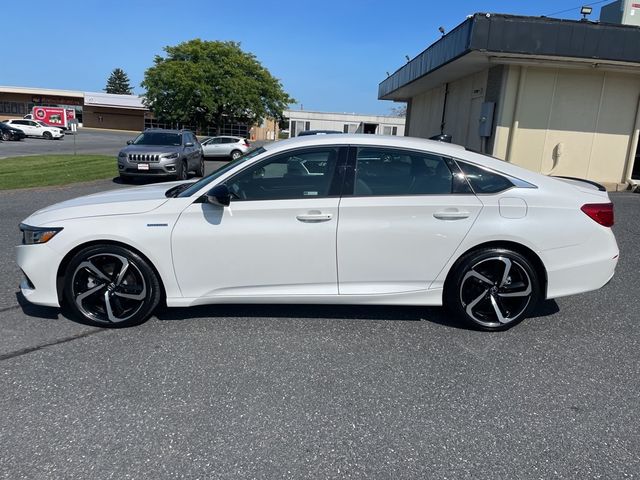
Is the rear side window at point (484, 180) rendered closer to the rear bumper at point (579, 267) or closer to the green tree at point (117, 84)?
the rear bumper at point (579, 267)

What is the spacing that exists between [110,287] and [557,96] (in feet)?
44.9

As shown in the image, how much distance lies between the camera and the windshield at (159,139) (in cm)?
1369

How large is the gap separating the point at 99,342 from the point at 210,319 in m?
0.88

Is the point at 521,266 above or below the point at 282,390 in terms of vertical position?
above

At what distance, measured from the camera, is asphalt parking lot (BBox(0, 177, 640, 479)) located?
2.40 m

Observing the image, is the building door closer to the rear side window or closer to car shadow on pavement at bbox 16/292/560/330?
car shadow on pavement at bbox 16/292/560/330

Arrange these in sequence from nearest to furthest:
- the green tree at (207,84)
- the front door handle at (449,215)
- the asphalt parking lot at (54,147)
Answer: the front door handle at (449,215) < the asphalt parking lot at (54,147) < the green tree at (207,84)

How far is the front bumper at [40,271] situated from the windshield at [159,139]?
10.5 m

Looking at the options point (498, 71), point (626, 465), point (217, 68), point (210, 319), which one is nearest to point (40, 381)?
point (210, 319)

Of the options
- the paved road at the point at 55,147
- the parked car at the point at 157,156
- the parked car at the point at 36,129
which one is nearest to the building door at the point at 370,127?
the paved road at the point at 55,147

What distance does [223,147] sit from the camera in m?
25.0

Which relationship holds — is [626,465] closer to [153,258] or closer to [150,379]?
[150,379]

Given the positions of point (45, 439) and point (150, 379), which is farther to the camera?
point (150, 379)

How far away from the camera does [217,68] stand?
44.8m
